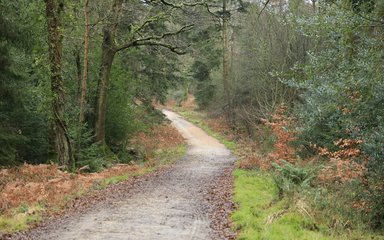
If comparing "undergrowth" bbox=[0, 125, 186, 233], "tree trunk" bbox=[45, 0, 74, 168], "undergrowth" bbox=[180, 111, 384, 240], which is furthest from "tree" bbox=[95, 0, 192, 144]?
"undergrowth" bbox=[180, 111, 384, 240]

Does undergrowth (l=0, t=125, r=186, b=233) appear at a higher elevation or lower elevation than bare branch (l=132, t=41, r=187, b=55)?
lower

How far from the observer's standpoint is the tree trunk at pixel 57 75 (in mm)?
13977

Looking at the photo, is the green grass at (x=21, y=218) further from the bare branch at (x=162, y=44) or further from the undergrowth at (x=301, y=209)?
the bare branch at (x=162, y=44)

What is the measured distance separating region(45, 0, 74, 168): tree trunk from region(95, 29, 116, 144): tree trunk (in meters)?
3.87

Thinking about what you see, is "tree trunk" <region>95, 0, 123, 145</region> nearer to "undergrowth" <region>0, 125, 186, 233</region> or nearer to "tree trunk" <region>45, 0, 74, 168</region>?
"undergrowth" <region>0, 125, 186, 233</region>

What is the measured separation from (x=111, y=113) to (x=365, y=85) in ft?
46.6

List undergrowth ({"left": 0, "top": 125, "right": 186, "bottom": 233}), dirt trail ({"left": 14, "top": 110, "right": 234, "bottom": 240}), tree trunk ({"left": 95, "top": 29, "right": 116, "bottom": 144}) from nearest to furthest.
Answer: dirt trail ({"left": 14, "top": 110, "right": 234, "bottom": 240}) → undergrowth ({"left": 0, "top": 125, "right": 186, "bottom": 233}) → tree trunk ({"left": 95, "top": 29, "right": 116, "bottom": 144})

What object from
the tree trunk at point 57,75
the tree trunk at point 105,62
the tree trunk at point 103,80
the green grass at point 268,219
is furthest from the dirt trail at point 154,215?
the tree trunk at point 105,62

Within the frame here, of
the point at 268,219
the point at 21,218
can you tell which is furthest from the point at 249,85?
the point at 21,218

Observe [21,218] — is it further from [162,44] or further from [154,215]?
[162,44]

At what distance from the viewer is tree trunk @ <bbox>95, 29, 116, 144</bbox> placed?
18312mm

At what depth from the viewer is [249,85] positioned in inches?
1256

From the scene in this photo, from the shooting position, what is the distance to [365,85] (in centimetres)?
882

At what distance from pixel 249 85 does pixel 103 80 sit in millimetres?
15860
